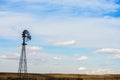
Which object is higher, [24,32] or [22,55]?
→ [24,32]

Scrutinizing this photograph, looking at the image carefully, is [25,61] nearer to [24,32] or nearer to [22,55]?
[22,55]

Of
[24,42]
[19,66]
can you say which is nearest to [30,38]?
[24,42]

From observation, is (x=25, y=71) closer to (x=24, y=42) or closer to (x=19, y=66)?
(x=19, y=66)

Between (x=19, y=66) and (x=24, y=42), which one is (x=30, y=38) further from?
(x=19, y=66)

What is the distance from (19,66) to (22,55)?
Answer: 6.07ft

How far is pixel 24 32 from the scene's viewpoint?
58.6 metres

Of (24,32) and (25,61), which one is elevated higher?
(24,32)

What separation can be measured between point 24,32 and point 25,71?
6.49 m

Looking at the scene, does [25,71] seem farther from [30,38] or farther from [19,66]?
[30,38]

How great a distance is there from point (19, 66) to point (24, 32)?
5.79 metres

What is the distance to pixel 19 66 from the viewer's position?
5703 cm

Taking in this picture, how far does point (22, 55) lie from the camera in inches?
2242

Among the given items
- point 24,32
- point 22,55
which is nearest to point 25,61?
point 22,55

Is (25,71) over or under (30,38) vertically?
under
